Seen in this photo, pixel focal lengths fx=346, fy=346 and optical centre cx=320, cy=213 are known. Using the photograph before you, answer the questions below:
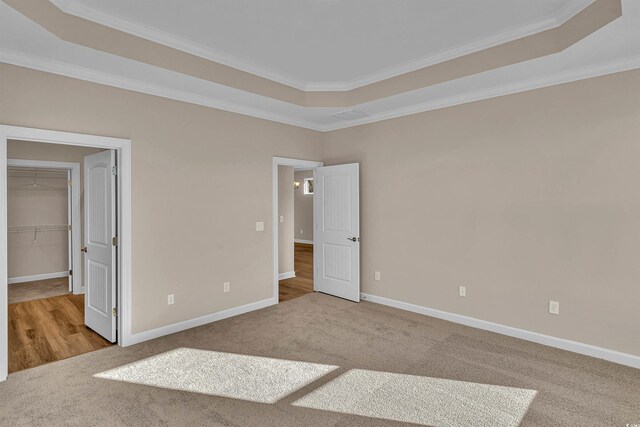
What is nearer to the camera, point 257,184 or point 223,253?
point 223,253

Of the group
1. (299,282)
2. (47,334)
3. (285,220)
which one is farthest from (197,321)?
(285,220)

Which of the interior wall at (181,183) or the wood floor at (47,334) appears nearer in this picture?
the interior wall at (181,183)

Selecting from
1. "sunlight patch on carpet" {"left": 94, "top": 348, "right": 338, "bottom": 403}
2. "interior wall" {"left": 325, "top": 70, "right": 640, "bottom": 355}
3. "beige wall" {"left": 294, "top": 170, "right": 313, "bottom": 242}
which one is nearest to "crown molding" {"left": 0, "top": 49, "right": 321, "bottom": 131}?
"interior wall" {"left": 325, "top": 70, "right": 640, "bottom": 355}

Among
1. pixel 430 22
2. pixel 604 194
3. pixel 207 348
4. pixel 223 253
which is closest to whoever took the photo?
pixel 430 22

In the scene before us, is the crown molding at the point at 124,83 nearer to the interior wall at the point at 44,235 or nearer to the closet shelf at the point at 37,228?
the interior wall at the point at 44,235

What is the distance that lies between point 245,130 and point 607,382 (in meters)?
4.37

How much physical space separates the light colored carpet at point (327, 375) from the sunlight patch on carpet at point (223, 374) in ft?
0.26

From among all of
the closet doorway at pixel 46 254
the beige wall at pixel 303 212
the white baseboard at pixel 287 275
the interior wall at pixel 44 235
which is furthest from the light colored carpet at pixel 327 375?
the beige wall at pixel 303 212

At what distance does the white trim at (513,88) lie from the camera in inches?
119

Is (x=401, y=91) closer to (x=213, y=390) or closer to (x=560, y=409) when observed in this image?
(x=560, y=409)

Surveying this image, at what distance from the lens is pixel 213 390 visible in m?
2.64

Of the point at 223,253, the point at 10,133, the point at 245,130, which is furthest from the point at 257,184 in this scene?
the point at 10,133

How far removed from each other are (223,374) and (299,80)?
3.28 metres

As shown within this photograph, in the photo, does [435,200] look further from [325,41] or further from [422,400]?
[422,400]
